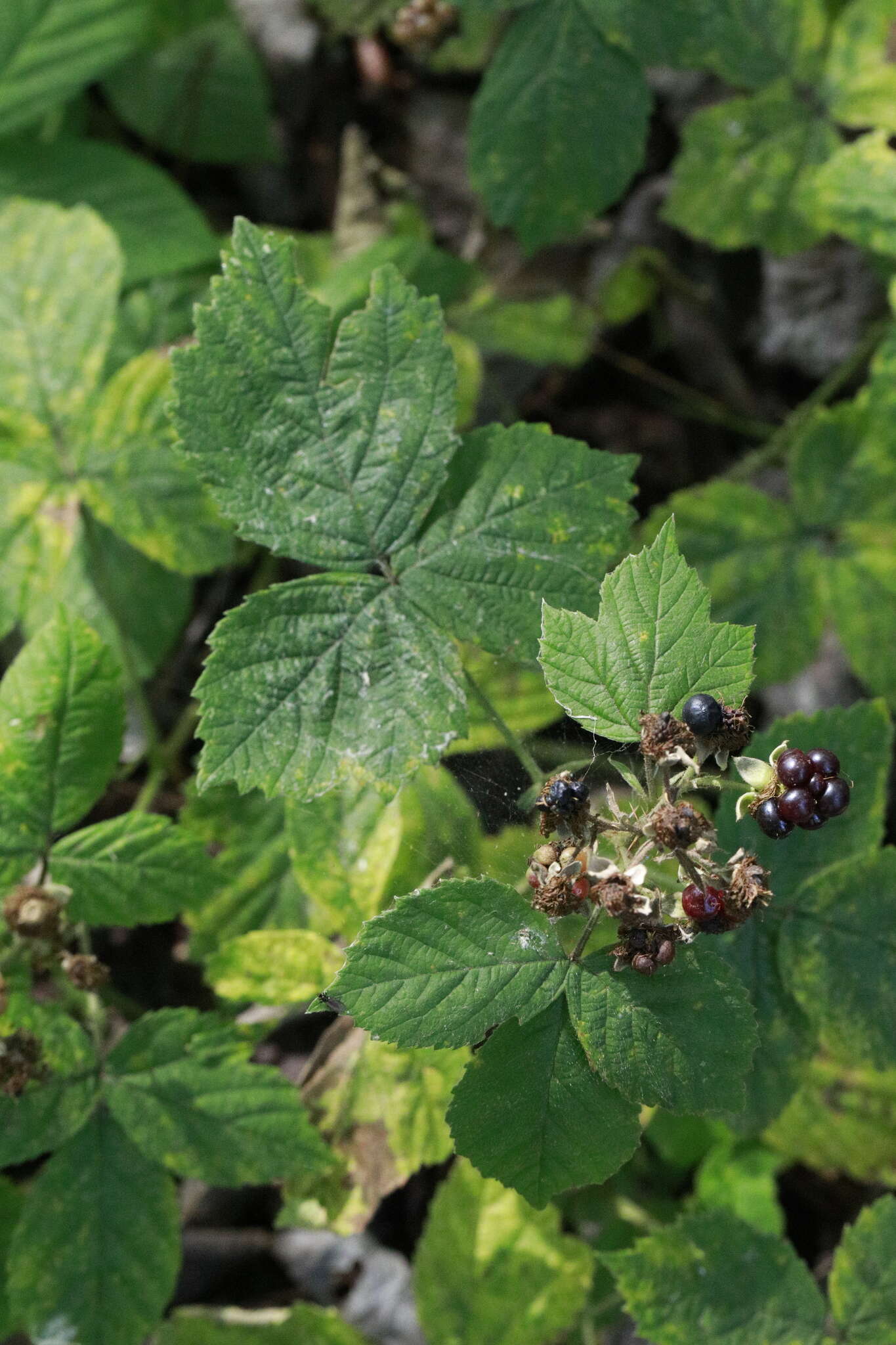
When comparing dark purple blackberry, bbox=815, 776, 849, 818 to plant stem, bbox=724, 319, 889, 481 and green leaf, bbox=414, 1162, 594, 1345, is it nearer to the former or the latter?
green leaf, bbox=414, 1162, 594, 1345

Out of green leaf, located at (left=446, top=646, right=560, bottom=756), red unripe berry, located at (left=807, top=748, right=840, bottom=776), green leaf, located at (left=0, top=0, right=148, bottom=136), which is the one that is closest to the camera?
red unripe berry, located at (left=807, top=748, right=840, bottom=776)

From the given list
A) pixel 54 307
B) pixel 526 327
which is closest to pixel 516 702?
pixel 526 327

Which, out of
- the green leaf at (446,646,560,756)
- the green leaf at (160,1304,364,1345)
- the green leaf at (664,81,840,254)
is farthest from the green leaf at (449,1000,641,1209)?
the green leaf at (664,81,840,254)

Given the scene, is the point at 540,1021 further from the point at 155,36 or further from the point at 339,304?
the point at 155,36

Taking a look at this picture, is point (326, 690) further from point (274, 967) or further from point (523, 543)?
point (274, 967)

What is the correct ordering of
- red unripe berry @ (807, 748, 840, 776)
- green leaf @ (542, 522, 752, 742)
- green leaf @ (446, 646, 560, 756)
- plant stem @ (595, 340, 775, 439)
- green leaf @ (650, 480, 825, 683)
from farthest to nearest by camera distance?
plant stem @ (595, 340, 775, 439)
green leaf @ (650, 480, 825, 683)
green leaf @ (446, 646, 560, 756)
green leaf @ (542, 522, 752, 742)
red unripe berry @ (807, 748, 840, 776)

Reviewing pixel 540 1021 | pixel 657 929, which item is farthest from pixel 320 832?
pixel 657 929

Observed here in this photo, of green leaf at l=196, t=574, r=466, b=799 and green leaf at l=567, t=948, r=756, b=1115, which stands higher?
green leaf at l=196, t=574, r=466, b=799

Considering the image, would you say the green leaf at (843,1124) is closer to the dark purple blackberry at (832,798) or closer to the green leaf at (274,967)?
the green leaf at (274,967)
